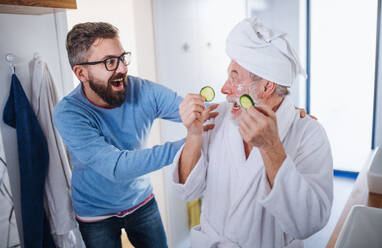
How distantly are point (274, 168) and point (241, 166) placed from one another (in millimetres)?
180

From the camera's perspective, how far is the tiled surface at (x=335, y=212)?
282cm

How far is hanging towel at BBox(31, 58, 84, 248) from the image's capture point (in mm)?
1555

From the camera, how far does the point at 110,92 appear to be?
155 centimetres

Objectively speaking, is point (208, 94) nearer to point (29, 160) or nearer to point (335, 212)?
point (29, 160)

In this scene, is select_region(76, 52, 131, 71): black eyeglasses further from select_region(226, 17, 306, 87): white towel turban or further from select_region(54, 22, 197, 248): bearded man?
select_region(226, 17, 306, 87): white towel turban

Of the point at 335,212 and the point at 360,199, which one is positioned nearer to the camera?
the point at 360,199

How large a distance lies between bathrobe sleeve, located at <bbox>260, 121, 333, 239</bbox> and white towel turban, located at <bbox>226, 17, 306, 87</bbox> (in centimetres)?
26

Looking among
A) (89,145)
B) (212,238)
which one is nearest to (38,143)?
(89,145)

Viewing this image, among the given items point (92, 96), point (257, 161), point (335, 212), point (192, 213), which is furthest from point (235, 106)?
point (335, 212)

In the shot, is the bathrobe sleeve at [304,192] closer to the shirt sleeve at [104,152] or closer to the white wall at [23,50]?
the shirt sleeve at [104,152]

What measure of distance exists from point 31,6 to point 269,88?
1011mm

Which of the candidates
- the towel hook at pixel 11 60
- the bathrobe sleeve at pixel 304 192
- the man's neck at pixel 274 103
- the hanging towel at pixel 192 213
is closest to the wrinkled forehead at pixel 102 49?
the towel hook at pixel 11 60

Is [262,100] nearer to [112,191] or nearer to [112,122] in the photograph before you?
[112,122]

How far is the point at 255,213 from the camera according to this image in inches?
46.5
